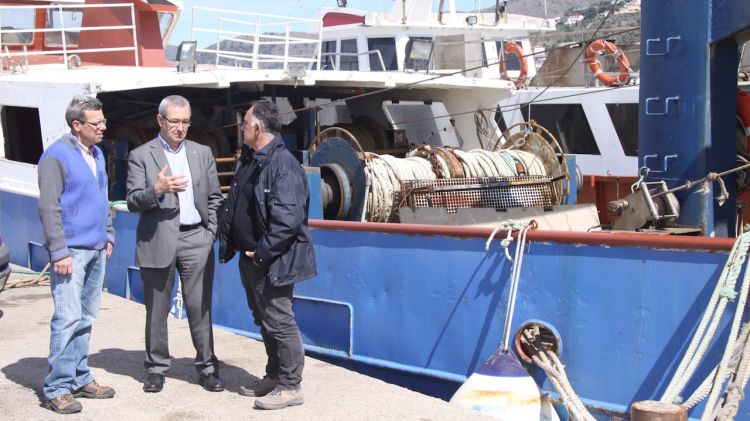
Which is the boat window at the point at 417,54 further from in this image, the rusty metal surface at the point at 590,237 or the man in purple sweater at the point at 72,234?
the man in purple sweater at the point at 72,234

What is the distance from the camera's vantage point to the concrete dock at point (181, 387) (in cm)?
527

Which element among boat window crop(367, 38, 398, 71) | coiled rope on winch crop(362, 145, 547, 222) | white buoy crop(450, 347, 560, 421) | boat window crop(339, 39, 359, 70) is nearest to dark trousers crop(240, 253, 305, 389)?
white buoy crop(450, 347, 560, 421)

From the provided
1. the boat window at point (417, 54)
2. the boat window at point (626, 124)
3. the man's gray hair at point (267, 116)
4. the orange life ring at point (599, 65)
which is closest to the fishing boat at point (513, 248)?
the man's gray hair at point (267, 116)

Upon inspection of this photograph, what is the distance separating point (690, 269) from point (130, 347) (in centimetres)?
383

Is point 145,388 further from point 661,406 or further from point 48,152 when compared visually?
point 661,406

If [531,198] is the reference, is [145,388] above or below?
below

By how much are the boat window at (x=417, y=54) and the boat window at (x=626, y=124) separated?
3309 millimetres

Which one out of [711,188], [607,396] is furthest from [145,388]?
[711,188]

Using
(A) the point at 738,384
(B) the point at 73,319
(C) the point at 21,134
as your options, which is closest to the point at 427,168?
(A) the point at 738,384

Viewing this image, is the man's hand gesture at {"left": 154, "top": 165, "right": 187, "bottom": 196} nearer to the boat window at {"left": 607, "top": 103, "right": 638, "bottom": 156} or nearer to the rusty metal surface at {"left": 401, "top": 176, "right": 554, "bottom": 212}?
the rusty metal surface at {"left": 401, "top": 176, "right": 554, "bottom": 212}

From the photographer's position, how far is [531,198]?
8.62 meters

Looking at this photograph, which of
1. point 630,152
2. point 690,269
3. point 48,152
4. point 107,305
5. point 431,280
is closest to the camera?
point 48,152

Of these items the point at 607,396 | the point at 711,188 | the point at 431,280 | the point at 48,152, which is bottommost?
the point at 607,396

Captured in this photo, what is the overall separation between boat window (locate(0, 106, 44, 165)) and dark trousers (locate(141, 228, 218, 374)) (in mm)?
5389
